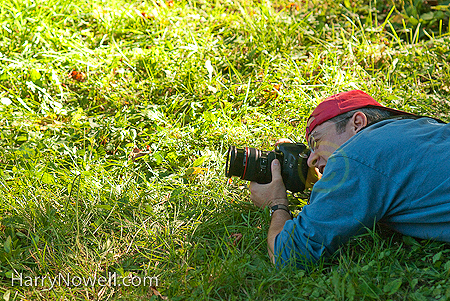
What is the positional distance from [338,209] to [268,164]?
0.72 meters

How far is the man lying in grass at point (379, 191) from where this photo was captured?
5.79 feet

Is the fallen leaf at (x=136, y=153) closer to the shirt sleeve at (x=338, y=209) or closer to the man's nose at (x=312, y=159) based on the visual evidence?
the man's nose at (x=312, y=159)

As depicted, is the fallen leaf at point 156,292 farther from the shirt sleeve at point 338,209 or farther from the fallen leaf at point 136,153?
the fallen leaf at point 136,153

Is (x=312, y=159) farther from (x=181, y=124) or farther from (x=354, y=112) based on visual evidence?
(x=181, y=124)

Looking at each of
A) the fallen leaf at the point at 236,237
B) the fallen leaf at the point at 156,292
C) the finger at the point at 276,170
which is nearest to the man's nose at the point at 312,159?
the finger at the point at 276,170

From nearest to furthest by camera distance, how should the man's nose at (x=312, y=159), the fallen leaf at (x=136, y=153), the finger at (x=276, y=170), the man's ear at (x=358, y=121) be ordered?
the man's ear at (x=358, y=121) < the man's nose at (x=312, y=159) < the finger at (x=276, y=170) < the fallen leaf at (x=136, y=153)

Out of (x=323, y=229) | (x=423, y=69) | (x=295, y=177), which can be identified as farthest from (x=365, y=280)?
(x=423, y=69)

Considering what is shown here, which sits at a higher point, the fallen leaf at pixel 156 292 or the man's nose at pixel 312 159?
the man's nose at pixel 312 159

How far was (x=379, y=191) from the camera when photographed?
70.5 inches

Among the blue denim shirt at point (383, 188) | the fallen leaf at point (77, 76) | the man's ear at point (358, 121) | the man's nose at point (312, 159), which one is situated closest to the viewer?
the blue denim shirt at point (383, 188)

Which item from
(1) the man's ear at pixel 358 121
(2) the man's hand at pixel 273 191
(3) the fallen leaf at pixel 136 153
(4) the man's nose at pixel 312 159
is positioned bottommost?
(3) the fallen leaf at pixel 136 153

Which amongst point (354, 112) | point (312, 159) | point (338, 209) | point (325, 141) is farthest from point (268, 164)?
point (338, 209)

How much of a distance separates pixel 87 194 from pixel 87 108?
47.0 inches

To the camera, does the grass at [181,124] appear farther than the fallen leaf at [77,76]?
No
